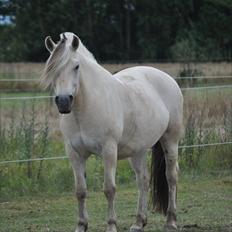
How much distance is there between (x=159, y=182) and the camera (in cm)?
682

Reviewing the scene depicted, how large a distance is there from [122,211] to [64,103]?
252cm

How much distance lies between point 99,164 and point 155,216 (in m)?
2.32

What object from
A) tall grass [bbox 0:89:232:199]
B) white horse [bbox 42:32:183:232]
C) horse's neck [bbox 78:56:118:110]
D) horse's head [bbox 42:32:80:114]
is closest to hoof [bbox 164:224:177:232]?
white horse [bbox 42:32:183:232]

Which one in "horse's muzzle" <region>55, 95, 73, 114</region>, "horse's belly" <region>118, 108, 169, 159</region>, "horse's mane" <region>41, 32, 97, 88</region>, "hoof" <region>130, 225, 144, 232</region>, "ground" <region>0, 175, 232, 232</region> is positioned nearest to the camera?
"horse's muzzle" <region>55, 95, 73, 114</region>

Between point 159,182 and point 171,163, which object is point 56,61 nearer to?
point 171,163

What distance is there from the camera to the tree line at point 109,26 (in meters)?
41.2

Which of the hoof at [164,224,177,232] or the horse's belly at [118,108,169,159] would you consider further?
the hoof at [164,224,177,232]

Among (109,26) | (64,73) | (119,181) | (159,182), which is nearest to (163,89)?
(159,182)

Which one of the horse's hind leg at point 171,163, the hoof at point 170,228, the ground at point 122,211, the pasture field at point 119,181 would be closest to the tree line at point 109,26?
the pasture field at point 119,181

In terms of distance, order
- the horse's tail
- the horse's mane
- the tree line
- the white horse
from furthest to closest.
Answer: the tree line → the horse's tail → the white horse → the horse's mane

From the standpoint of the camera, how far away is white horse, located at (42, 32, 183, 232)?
5.42 metres

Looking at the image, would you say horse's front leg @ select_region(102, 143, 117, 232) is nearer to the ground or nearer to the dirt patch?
the ground

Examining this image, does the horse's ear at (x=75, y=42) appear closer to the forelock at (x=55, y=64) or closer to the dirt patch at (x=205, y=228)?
the forelock at (x=55, y=64)

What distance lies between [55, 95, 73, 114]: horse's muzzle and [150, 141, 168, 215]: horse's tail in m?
1.82
